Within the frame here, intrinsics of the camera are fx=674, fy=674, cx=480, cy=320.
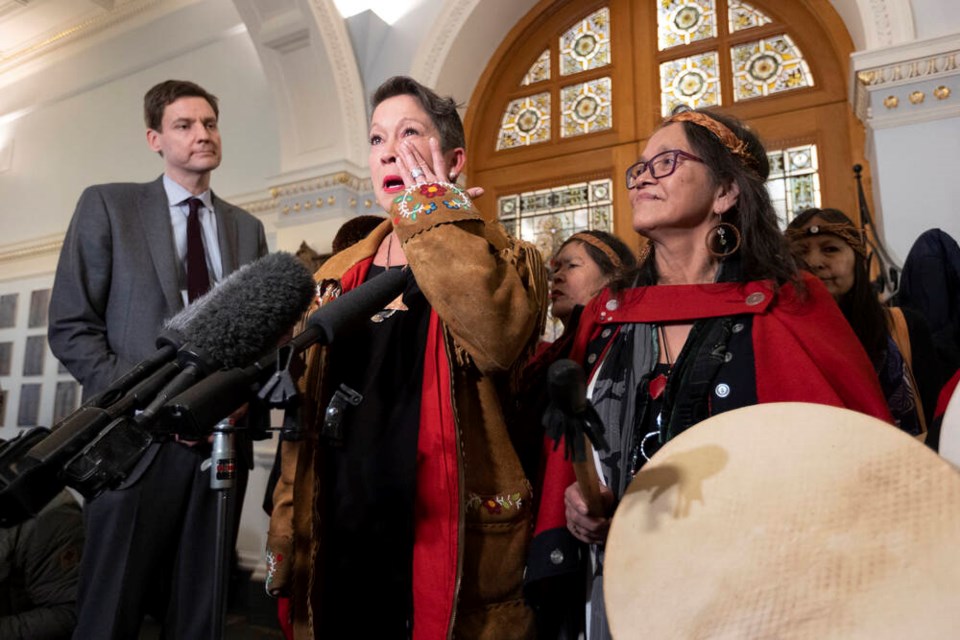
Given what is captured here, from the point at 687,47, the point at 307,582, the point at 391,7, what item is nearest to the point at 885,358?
the point at 307,582

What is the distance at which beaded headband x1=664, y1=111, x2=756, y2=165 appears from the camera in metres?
1.46

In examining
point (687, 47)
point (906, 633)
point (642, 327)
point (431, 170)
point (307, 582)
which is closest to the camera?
point (906, 633)

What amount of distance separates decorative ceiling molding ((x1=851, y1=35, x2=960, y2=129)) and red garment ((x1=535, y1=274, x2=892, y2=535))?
2396mm

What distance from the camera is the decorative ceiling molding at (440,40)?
4.34 m

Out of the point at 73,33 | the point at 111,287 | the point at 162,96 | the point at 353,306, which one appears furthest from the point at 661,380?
the point at 73,33

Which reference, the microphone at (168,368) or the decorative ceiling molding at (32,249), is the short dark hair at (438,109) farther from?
the decorative ceiling molding at (32,249)

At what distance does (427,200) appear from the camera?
110cm

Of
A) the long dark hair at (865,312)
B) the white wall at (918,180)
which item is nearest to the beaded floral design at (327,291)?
the long dark hair at (865,312)

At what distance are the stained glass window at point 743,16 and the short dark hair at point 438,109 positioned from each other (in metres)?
3.34

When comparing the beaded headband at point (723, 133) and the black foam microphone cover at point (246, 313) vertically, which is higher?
the beaded headband at point (723, 133)

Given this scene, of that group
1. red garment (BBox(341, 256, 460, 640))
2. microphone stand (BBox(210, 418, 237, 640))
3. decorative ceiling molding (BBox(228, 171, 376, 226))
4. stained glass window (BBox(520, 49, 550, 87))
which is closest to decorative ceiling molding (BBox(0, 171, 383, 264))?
decorative ceiling molding (BBox(228, 171, 376, 226))

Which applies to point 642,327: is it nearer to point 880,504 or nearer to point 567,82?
point 880,504

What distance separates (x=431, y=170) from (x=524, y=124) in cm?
361

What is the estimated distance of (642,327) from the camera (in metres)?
1.37
